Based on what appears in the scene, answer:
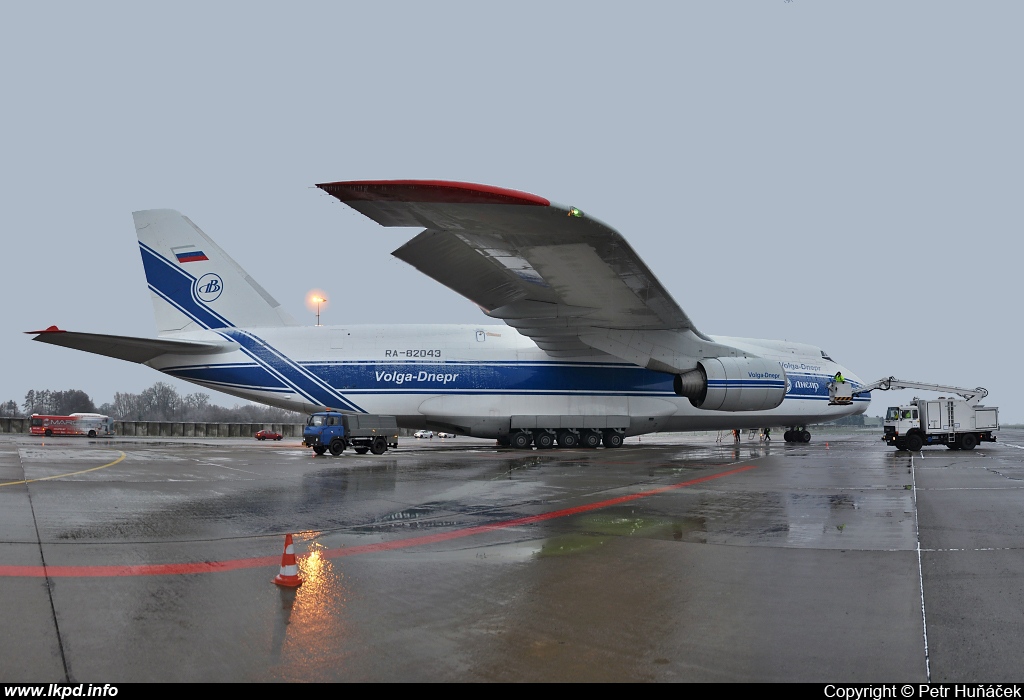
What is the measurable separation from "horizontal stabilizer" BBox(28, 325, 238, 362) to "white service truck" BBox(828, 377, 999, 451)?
25883 mm

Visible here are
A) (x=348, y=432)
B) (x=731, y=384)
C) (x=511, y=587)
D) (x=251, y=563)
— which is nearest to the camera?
(x=511, y=587)

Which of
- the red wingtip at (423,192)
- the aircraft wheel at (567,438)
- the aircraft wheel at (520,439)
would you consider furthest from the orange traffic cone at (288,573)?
the aircraft wheel at (567,438)

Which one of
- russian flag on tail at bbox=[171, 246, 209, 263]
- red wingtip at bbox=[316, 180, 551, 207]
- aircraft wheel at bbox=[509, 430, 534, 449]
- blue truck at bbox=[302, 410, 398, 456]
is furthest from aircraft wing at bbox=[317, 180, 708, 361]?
russian flag on tail at bbox=[171, 246, 209, 263]

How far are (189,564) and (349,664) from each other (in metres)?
3.03

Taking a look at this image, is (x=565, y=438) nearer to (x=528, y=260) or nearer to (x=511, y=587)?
(x=528, y=260)

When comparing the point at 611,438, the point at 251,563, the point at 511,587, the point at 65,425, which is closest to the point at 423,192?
the point at 251,563

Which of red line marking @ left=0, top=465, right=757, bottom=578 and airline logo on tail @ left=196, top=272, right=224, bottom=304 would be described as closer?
red line marking @ left=0, top=465, right=757, bottom=578

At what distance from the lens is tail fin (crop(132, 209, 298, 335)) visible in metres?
26.2

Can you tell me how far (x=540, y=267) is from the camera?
1866cm

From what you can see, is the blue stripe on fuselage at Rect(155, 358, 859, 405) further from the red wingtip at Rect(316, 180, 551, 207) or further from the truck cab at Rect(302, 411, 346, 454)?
the red wingtip at Rect(316, 180, 551, 207)

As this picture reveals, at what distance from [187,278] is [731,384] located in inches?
786

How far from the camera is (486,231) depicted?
14.9 meters
